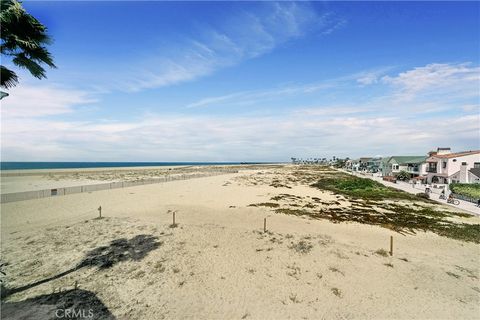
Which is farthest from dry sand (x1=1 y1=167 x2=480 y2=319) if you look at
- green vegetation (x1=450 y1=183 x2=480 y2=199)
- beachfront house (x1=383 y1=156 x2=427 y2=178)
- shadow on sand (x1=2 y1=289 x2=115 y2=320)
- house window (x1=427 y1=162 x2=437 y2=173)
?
beachfront house (x1=383 y1=156 x2=427 y2=178)

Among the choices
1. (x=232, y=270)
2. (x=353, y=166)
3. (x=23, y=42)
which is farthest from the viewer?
(x=353, y=166)

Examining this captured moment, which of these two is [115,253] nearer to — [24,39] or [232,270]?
[232,270]

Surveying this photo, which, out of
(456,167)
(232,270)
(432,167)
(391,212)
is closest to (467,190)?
(456,167)

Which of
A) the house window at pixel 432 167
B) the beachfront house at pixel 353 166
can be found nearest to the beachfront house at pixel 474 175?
the house window at pixel 432 167

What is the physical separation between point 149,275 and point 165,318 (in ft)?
10.6

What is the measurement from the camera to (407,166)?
64.8 meters

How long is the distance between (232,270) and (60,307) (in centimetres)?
699

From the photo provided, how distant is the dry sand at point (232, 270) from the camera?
8977 millimetres

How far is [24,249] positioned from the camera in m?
13.6

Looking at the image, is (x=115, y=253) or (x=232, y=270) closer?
(x=232, y=270)

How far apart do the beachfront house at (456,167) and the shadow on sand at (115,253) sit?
173 ft

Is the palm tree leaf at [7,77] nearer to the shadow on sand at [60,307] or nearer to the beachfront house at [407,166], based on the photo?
the shadow on sand at [60,307]

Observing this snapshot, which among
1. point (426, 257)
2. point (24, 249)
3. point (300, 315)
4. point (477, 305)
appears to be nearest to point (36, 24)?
point (24, 249)

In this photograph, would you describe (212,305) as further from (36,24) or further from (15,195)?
(15,195)
